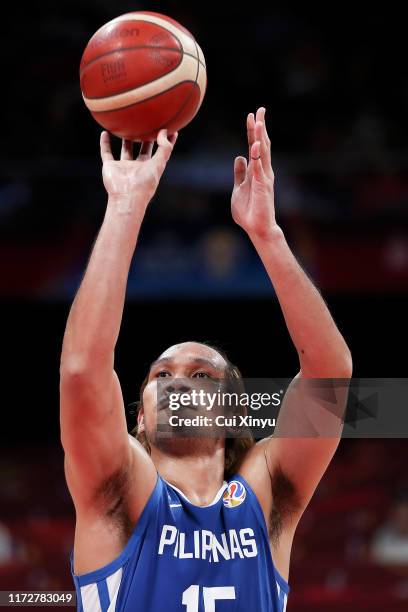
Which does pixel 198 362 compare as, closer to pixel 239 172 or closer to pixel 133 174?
pixel 239 172

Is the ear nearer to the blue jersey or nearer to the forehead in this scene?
the forehead

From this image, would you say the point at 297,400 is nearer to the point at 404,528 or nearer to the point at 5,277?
the point at 404,528

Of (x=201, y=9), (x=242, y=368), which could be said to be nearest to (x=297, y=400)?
(x=242, y=368)

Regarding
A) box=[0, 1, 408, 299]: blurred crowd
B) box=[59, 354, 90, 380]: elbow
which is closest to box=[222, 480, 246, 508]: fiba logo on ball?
box=[59, 354, 90, 380]: elbow

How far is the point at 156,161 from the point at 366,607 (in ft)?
14.7

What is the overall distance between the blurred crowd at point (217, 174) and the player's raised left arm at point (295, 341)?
5.17m

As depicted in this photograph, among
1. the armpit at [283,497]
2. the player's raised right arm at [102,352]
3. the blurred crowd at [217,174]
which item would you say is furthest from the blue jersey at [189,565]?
the blurred crowd at [217,174]

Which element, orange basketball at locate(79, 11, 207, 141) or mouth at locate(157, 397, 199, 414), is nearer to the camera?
orange basketball at locate(79, 11, 207, 141)

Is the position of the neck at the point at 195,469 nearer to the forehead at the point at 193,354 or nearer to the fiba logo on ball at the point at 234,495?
the fiba logo on ball at the point at 234,495

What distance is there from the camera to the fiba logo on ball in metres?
2.92

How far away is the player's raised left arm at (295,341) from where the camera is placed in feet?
9.22

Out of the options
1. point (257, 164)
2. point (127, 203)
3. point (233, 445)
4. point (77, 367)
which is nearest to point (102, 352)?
point (77, 367)

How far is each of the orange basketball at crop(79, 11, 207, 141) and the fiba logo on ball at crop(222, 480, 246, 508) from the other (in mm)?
1279

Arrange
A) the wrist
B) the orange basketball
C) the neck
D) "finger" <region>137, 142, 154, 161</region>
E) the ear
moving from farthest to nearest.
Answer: the ear, the neck, the orange basketball, "finger" <region>137, 142, 154, 161</region>, the wrist
